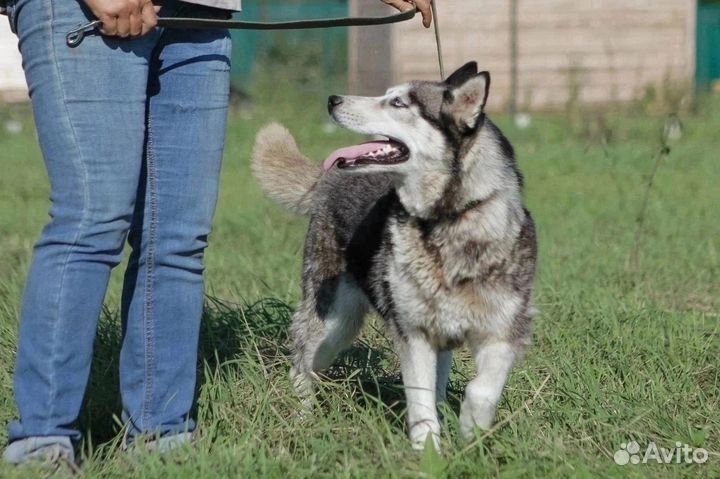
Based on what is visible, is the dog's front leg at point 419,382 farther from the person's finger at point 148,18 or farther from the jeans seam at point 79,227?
the person's finger at point 148,18

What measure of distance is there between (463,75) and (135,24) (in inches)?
41.3

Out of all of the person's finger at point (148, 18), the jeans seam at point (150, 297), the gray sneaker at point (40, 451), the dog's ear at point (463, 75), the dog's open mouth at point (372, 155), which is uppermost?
the person's finger at point (148, 18)

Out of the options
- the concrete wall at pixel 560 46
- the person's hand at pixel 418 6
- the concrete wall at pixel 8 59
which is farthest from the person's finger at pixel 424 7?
the concrete wall at pixel 560 46

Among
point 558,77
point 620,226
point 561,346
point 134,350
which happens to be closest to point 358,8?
point 558,77

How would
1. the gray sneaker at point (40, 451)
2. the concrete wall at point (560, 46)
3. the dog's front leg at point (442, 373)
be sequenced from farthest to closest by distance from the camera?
the concrete wall at point (560, 46) → the dog's front leg at point (442, 373) → the gray sneaker at point (40, 451)

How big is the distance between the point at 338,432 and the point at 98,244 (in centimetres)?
83

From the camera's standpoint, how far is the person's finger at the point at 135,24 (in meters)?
2.91

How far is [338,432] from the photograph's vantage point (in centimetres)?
324

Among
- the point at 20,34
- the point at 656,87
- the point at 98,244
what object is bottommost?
the point at 656,87

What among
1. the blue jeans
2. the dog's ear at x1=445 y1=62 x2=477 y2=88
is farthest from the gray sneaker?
the dog's ear at x1=445 y1=62 x2=477 y2=88

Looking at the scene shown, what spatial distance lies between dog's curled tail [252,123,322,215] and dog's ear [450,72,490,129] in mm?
919

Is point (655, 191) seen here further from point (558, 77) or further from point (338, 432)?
point (558, 77)

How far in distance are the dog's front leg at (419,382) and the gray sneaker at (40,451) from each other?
0.92 m

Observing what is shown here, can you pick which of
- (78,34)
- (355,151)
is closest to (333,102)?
(355,151)
